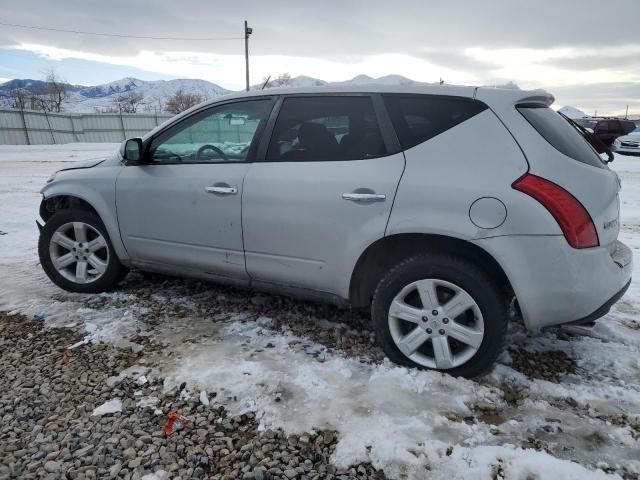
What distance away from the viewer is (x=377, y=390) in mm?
2670

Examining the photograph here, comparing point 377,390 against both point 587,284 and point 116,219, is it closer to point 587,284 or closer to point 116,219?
point 587,284

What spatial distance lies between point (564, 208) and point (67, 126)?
3298 cm

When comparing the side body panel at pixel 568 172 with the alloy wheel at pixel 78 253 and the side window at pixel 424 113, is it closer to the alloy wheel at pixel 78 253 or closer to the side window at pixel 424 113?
the side window at pixel 424 113

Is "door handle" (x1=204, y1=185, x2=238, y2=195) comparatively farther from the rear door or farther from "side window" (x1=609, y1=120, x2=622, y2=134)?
"side window" (x1=609, y1=120, x2=622, y2=134)

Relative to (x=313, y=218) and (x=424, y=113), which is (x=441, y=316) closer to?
(x=313, y=218)

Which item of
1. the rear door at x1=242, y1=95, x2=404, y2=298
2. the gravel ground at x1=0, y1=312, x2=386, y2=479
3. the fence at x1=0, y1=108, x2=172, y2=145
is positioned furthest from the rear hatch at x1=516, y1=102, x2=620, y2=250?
the fence at x1=0, y1=108, x2=172, y2=145

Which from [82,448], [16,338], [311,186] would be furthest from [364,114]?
[16,338]

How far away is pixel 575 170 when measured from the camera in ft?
8.33

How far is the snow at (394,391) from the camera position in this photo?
217 centimetres

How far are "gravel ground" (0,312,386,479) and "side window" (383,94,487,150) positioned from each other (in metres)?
1.73

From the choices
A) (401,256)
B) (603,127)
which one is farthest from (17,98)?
(603,127)

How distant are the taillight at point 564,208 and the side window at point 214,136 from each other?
70.8 inches

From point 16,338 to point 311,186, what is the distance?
2333 mm

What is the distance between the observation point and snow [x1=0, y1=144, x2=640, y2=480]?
2.17 metres
